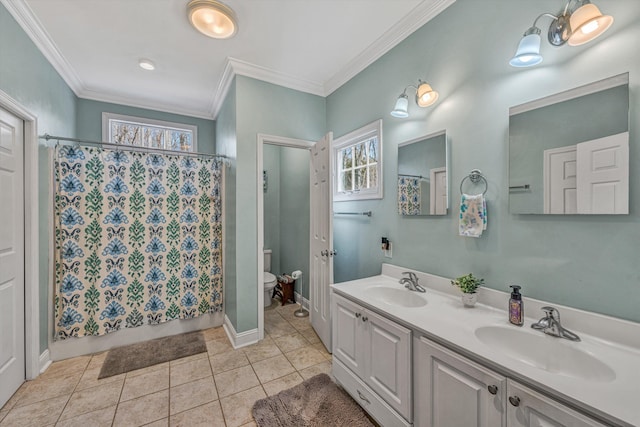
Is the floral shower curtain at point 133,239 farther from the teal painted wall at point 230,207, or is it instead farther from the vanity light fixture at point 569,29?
the vanity light fixture at point 569,29

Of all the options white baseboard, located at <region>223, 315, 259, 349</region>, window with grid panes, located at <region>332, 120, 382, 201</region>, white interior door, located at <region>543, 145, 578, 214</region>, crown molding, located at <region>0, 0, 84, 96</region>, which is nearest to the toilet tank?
white baseboard, located at <region>223, 315, 259, 349</region>

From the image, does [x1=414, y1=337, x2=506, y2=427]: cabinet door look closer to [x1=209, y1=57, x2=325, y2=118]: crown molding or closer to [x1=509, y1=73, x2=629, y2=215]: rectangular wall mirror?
[x1=509, y1=73, x2=629, y2=215]: rectangular wall mirror

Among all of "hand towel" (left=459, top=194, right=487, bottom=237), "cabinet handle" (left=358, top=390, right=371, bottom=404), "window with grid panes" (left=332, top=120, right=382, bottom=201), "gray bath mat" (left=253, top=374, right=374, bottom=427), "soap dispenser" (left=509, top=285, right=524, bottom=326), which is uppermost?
"window with grid panes" (left=332, top=120, right=382, bottom=201)

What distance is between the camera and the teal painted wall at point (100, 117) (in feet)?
10.5

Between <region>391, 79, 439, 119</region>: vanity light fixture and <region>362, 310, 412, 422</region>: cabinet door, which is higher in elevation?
<region>391, 79, 439, 119</region>: vanity light fixture

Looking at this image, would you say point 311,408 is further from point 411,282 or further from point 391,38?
point 391,38

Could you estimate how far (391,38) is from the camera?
211 cm

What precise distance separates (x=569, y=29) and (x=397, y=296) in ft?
5.46

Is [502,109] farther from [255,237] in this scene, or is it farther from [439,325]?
[255,237]

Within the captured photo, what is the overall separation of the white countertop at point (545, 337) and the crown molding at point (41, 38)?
2.92 meters

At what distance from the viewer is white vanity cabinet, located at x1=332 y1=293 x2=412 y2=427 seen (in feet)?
4.39

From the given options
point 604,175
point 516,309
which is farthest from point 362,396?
point 604,175

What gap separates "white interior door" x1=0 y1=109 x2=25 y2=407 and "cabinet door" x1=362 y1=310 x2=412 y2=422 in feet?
7.97

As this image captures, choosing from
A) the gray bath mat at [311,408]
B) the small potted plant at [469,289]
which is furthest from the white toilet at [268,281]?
the small potted plant at [469,289]
